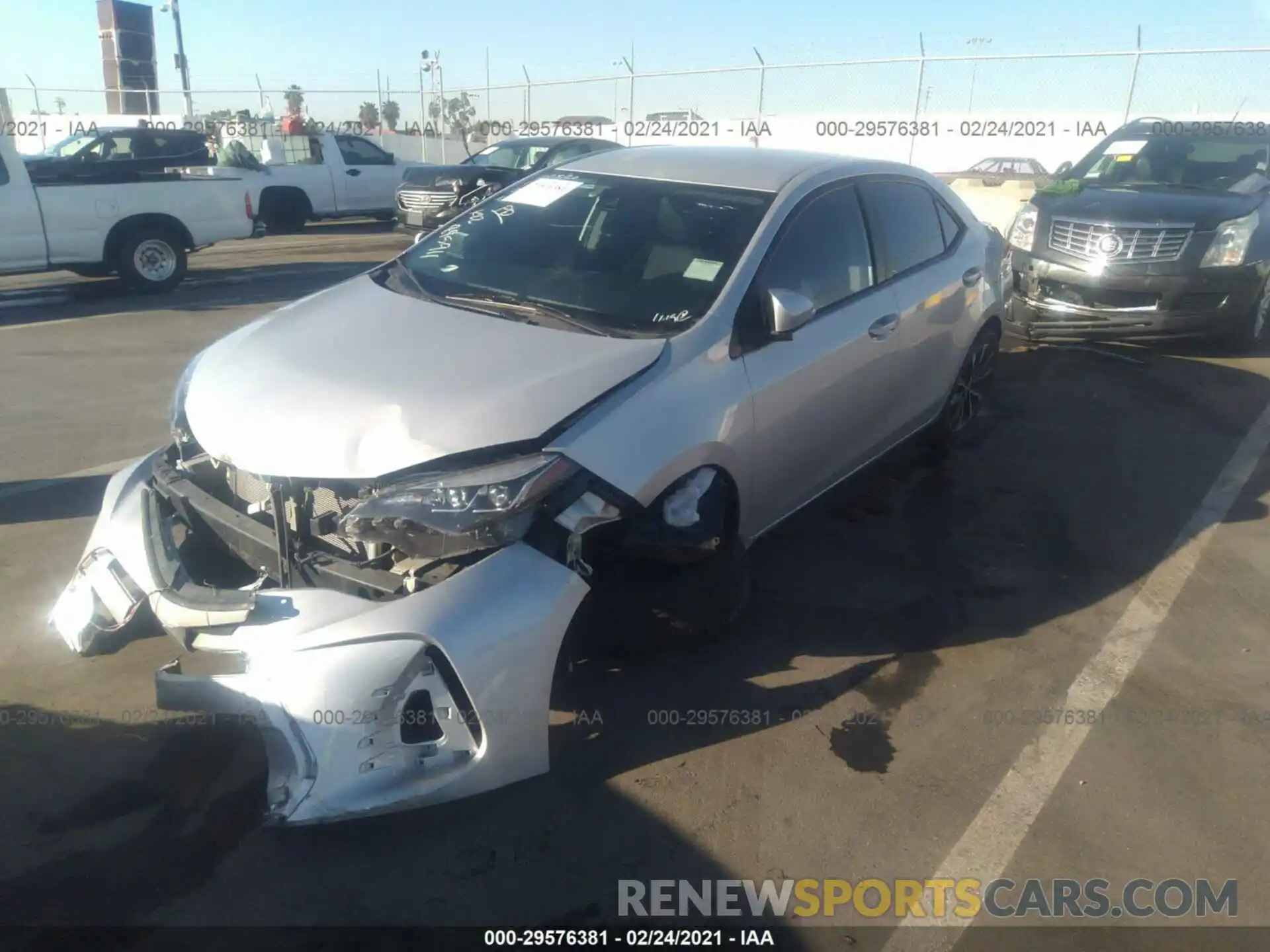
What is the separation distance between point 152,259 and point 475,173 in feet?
19.3

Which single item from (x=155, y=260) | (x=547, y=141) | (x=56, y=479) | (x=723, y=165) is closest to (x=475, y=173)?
(x=547, y=141)

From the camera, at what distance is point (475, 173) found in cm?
1556

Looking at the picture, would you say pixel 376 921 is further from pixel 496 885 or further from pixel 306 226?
pixel 306 226

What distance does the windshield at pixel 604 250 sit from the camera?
3.70 metres

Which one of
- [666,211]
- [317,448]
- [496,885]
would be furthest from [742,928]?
[666,211]

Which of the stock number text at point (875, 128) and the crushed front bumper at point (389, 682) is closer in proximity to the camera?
the crushed front bumper at point (389, 682)

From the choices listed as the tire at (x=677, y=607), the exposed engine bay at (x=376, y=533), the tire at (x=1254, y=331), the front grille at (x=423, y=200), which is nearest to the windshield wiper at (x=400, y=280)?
the exposed engine bay at (x=376, y=533)

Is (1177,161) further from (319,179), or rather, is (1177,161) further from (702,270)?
(319,179)

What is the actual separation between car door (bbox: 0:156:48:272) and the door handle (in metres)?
9.08

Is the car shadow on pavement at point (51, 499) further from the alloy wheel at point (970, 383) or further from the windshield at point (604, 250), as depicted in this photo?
the alloy wheel at point (970, 383)

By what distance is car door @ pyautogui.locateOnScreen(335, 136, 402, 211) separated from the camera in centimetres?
1809

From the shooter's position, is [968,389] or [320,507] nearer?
[320,507]

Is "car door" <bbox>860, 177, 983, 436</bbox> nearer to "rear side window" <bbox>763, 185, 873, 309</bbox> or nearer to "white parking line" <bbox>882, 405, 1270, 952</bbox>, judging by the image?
"rear side window" <bbox>763, 185, 873, 309</bbox>

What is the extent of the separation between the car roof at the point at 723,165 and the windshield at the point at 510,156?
39.5 feet
